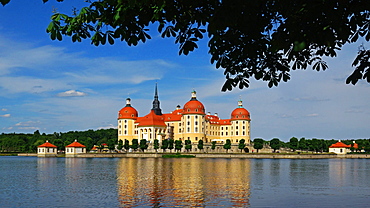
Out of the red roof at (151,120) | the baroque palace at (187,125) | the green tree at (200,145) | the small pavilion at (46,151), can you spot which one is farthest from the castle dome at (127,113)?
the green tree at (200,145)

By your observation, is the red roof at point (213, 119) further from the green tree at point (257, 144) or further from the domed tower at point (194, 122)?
the green tree at point (257, 144)

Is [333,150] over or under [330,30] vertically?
under

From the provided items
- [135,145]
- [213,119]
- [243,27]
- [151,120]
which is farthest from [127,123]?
[243,27]

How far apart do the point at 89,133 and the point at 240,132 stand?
53.2 meters

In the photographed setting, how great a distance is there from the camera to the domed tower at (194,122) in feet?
316

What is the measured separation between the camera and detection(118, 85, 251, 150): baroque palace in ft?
318

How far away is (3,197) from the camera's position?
20.1m

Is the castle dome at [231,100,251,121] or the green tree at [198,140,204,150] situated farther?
the castle dome at [231,100,251,121]

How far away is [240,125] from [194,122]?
11665 mm

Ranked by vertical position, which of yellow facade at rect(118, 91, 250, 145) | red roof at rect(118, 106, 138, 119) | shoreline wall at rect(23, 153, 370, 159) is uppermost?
red roof at rect(118, 106, 138, 119)

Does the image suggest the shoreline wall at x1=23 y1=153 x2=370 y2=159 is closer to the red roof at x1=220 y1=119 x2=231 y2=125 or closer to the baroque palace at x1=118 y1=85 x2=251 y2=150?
the baroque palace at x1=118 y1=85 x2=251 y2=150

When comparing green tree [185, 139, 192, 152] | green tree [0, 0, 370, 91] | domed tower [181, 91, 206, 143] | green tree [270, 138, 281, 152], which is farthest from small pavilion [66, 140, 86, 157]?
green tree [0, 0, 370, 91]

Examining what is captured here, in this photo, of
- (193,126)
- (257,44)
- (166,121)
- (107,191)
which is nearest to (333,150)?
(193,126)

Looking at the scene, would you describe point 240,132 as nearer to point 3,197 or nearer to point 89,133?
point 89,133
